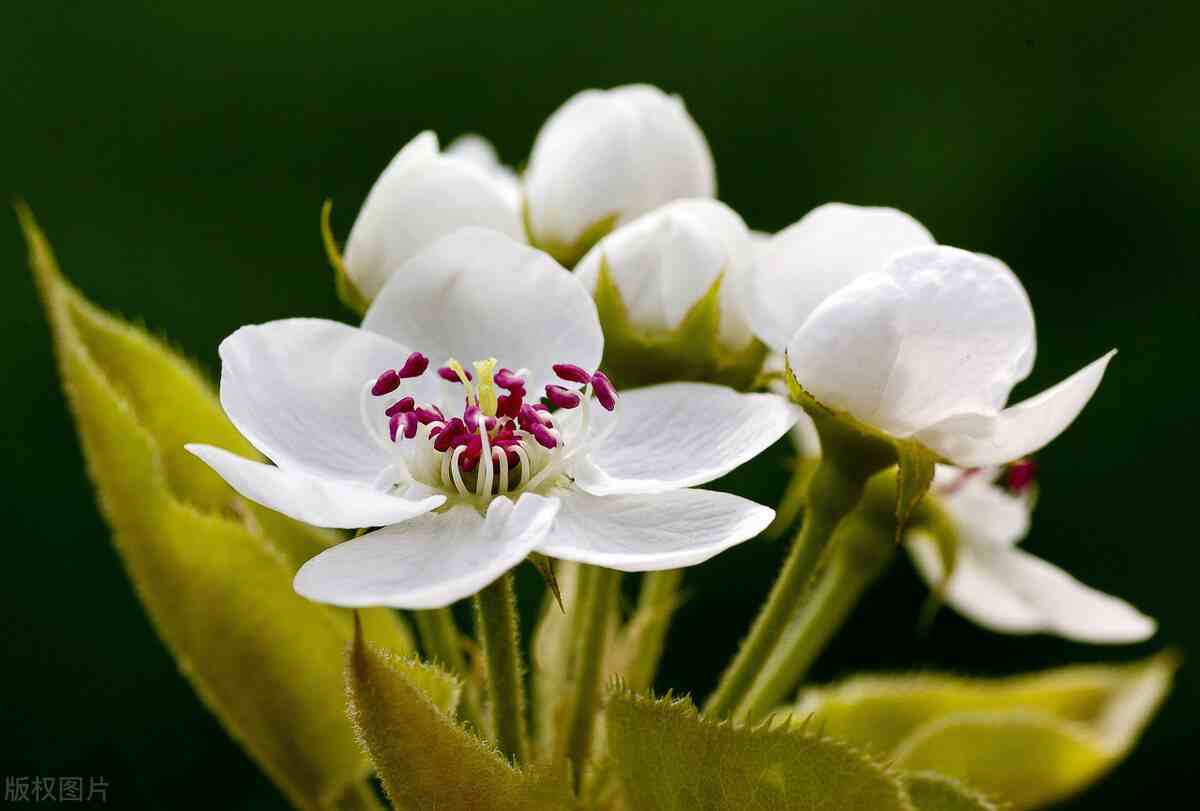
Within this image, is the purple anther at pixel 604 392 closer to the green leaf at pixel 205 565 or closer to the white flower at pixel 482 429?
the white flower at pixel 482 429

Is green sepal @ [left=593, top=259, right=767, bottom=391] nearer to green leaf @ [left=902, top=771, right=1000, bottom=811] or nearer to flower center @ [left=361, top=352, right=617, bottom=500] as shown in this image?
flower center @ [left=361, top=352, right=617, bottom=500]

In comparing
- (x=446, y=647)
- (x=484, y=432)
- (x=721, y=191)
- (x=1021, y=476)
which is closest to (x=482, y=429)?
(x=484, y=432)

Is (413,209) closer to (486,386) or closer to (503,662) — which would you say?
(486,386)

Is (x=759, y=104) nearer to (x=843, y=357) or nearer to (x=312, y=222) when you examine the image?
(x=312, y=222)

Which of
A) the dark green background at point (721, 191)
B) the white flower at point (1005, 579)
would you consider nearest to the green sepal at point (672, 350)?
the white flower at point (1005, 579)

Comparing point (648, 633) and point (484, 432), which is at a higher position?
point (484, 432)
